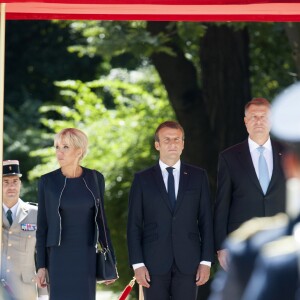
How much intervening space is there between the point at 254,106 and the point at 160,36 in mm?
5147

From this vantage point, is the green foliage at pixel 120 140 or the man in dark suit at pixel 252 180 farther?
the green foliage at pixel 120 140

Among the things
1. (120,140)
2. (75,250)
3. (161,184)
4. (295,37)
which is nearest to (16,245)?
(75,250)

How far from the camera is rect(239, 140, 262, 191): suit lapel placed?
670 cm

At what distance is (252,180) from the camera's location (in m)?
6.70

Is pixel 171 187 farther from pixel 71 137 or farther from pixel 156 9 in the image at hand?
pixel 156 9

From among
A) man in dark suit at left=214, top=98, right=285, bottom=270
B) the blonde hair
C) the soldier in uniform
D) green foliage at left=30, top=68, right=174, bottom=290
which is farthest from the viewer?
green foliage at left=30, top=68, right=174, bottom=290

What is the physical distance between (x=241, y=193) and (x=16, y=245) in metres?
1.59

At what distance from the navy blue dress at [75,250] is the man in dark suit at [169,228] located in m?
0.28

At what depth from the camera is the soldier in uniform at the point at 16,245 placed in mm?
7148

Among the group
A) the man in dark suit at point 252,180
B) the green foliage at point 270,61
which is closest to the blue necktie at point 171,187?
the man in dark suit at point 252,180

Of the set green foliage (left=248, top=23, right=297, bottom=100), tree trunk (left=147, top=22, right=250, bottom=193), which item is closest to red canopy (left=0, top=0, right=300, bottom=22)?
tree trunk (left=147, top=22, right=250, bottom=193)

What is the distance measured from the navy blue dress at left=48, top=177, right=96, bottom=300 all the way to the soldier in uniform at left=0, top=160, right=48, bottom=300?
0.50m

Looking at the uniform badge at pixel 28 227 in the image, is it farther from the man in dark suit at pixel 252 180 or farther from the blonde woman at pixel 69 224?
the man in dark suit at pixel 252 180

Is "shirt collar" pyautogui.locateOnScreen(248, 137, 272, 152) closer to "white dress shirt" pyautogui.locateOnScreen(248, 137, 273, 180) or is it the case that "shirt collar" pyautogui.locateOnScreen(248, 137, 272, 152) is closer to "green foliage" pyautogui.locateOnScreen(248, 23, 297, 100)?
"white dress shirt" pyautogui.locateOnScreen(248, 137, 273, 180)
